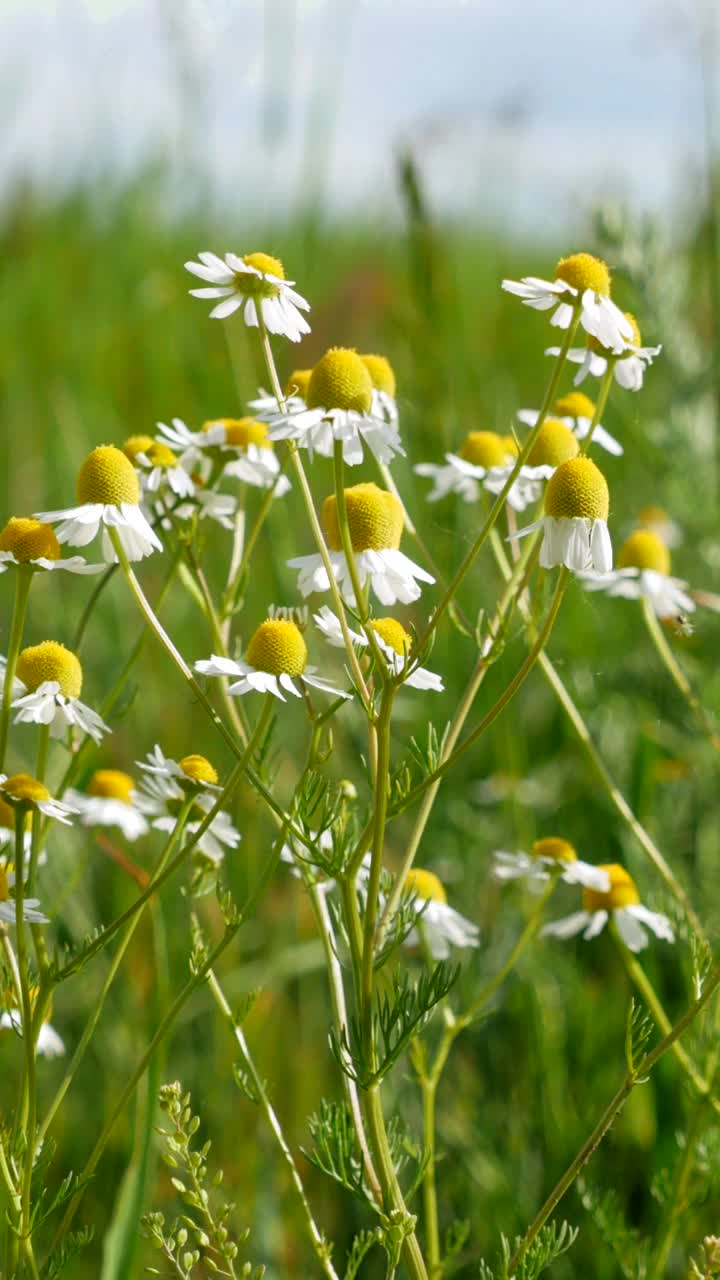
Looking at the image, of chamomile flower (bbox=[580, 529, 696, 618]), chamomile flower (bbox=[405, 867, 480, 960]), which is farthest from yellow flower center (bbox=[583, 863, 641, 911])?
chamomile flower (bbox=[580, 529, 696, 618])

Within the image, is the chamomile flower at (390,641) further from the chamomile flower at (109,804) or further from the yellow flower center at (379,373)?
the chamomile flower at (109,804)

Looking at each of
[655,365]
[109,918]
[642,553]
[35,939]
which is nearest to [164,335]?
[655,365]

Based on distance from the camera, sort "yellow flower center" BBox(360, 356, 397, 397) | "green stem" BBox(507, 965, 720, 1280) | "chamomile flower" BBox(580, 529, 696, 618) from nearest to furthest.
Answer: "green stem" BBox(507, 965, 720, 1280), "yellow flower center" BBox(360, 356, 397, 397), "chamomile flower" BBox(580, 529, 696, 618)

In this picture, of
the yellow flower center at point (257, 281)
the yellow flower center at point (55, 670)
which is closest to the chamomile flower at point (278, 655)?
the yellow flower center at point (55, 670)

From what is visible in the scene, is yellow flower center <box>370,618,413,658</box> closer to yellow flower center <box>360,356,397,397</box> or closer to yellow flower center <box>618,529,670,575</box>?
yellow flower center <box>360,356,397,397</box>

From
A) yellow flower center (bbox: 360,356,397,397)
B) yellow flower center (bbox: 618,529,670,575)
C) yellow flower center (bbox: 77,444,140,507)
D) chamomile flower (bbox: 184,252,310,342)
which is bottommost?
yellow flower center (bbox: 618,529,670,575)

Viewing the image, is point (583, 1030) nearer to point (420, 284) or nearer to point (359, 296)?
point (420, 284)

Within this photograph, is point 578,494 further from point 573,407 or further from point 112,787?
point 112,787
